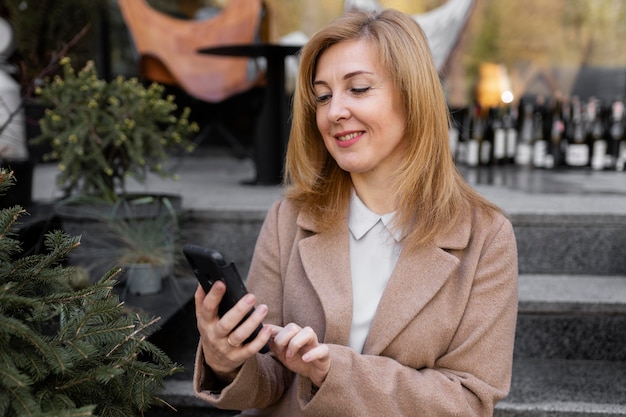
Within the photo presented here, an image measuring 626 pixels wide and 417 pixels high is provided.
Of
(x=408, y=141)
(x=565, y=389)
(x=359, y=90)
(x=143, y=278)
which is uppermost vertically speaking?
(x=359, y=90)

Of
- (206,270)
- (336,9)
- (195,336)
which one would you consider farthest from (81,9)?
(206,270)

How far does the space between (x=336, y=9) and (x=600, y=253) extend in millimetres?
4499

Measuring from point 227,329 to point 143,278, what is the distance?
1.29 meters

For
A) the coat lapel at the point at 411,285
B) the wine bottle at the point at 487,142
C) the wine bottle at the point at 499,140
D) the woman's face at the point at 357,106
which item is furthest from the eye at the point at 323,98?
the wine bottle at the point at 499,140

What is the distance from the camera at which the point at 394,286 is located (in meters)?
1.27

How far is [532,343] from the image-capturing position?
2139 mm

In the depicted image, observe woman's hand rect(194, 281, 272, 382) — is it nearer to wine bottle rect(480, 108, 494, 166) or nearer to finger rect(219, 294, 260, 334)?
finger rect(219, 294, 260, 334)

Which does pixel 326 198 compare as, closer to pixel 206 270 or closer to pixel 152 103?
pixel 206 270

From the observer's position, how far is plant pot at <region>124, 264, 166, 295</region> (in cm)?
220

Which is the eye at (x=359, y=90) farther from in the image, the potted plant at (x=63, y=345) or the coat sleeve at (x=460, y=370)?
the potted plant at (x=63, y=345)

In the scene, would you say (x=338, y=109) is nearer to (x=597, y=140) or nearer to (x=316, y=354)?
(x=316, y=354)

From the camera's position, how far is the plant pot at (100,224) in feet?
7.47

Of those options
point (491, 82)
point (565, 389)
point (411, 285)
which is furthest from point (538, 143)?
point (411, 285)

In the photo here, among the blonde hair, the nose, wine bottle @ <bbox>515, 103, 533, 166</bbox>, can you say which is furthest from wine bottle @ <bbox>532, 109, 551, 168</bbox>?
the nose
